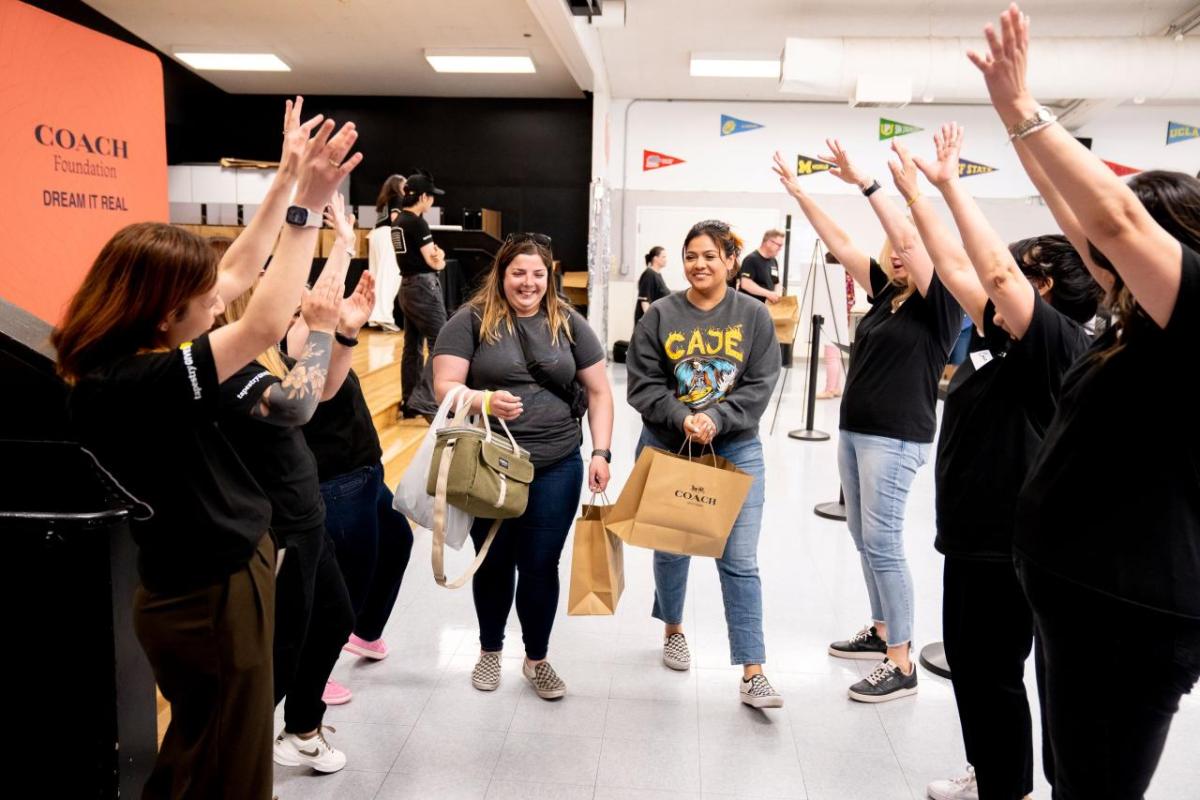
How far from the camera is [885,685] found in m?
2.75

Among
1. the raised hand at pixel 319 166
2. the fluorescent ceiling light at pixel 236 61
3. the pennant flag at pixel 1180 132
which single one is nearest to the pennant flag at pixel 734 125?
the pennant flag at pixel 1180 132

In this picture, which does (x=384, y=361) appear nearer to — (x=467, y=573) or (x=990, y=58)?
(x=467, y=573)

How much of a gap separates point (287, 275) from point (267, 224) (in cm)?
36

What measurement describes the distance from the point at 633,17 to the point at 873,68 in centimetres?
245

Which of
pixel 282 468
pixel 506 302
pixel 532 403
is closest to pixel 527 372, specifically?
pixel 532 403

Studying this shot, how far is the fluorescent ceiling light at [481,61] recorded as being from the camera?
32.3 ft

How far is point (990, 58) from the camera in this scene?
4.31 feet

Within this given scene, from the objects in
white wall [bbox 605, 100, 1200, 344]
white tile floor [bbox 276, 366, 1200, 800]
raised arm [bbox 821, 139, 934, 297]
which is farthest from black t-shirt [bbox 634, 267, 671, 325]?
raised arm [bbox 821, 139, 934, 297]

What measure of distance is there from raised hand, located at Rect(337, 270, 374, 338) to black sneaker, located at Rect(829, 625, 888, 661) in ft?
6.79

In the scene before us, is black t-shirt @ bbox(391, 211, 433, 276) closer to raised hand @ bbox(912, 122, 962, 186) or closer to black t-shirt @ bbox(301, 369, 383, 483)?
black t-shirt @ bbox(301, 369, 383, 483)

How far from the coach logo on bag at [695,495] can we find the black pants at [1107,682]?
1.03 m

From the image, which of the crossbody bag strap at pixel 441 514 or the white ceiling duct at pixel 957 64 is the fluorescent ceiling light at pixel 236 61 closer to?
the white ceiling duct at pixel 957 64

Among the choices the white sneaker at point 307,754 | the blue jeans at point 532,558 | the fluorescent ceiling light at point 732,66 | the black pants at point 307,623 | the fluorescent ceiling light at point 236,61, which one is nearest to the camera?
the black pants at point 307,623

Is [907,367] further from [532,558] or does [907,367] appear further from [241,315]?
[241,315]
